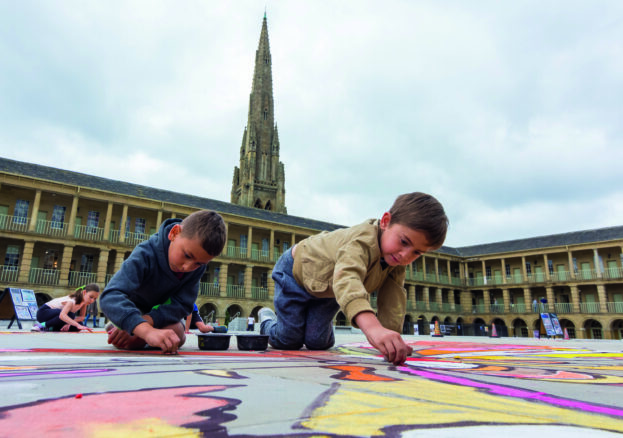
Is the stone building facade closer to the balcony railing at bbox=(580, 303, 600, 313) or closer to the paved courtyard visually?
the balcony railing at bbox=(580, 303, 600, 313)

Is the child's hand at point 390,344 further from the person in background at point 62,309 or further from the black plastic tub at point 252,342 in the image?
the person in background at point 62,309

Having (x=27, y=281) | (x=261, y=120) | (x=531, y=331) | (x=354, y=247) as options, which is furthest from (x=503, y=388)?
(x=261, y=120)

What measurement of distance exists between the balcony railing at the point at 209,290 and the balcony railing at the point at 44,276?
325 inches

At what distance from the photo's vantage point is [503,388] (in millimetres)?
1387

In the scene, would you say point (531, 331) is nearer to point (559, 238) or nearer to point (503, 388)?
point (559, 238)

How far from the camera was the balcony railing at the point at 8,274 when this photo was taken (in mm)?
20875

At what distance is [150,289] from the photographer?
2951 millimetres

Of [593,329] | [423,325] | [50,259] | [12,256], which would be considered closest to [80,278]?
[50,259]

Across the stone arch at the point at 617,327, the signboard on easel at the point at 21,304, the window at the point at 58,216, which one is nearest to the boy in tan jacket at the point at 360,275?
the signboard on easel at the point at 21,304

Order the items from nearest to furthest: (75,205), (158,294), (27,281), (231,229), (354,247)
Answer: (354,247), (158,294), (27,281), (75,205), (231,229)

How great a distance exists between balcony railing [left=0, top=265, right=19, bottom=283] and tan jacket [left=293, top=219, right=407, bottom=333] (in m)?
23.7

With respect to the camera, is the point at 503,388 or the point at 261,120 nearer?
the point at 503,388

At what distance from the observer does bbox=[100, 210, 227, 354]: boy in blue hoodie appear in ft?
7.88

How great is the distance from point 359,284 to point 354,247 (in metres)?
0.29
